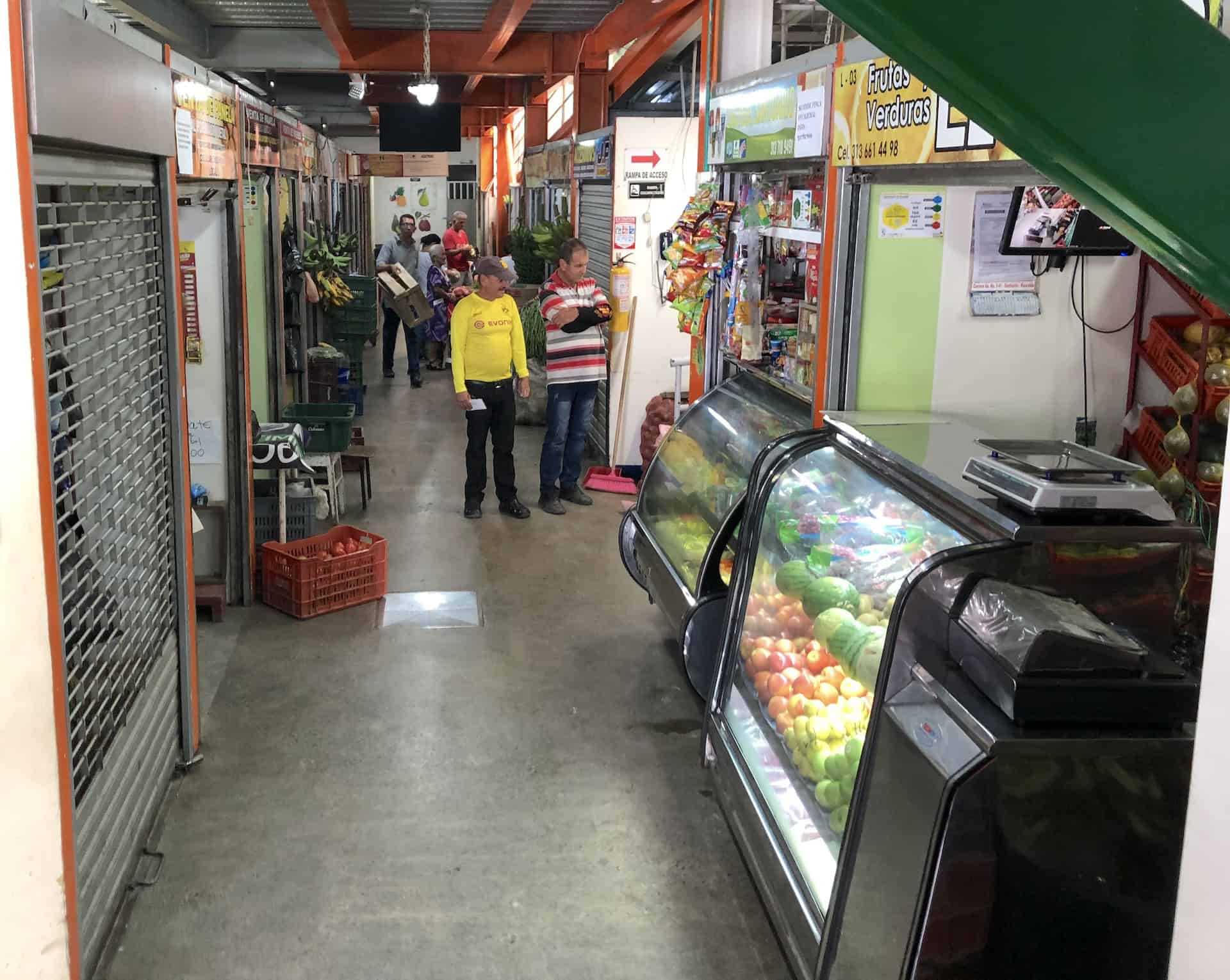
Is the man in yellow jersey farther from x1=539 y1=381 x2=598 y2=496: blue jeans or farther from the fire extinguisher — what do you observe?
the fire extinguisher

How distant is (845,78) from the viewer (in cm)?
392

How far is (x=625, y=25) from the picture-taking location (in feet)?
36.1

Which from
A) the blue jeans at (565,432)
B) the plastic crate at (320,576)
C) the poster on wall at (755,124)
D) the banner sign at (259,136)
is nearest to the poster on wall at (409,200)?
the banner sign at (259,136)

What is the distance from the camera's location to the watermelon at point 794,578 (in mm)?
3752

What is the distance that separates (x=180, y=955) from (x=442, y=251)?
11.5 meters

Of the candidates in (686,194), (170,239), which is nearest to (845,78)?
(170,239)

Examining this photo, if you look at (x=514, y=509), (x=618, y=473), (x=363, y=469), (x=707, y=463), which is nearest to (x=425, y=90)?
(x=618, y=473)

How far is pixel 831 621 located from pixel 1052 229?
4.82 ft

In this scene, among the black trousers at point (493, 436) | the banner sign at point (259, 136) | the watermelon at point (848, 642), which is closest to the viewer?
the watermelon at point (848, 642)

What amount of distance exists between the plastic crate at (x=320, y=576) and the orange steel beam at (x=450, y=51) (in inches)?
305

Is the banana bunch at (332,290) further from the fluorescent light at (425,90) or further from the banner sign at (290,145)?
the fluorescent light at (425,90)

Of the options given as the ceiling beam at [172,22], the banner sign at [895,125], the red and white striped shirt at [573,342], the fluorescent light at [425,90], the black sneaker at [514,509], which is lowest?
the black sneaker at [514,509]

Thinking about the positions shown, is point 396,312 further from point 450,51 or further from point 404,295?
point 450,51

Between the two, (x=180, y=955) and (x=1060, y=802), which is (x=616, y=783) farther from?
(x=1060, y=802)
